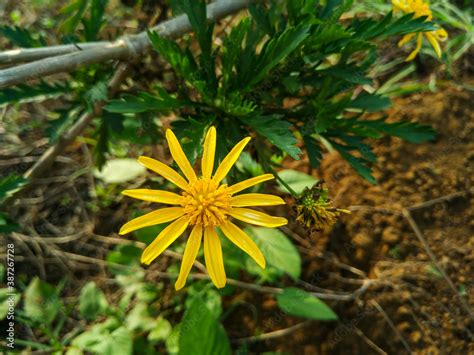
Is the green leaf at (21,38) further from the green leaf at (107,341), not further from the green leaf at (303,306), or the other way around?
the green leaf at (303,306)

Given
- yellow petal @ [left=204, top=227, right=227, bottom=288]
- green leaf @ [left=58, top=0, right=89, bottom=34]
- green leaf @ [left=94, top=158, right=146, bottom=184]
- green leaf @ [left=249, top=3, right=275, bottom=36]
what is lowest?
yellow petal @ [left=204, top=227, right=227, bottom=288]

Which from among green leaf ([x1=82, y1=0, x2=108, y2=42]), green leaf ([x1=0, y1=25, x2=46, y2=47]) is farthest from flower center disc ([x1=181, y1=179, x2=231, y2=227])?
green leaf ([x1=0, y1=25, x2=46, y2=47])

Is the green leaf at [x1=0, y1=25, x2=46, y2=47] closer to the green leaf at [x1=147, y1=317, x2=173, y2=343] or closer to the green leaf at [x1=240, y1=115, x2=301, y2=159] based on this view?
the green leaf at [x1=240, y1=115, x2=301, y2=159]

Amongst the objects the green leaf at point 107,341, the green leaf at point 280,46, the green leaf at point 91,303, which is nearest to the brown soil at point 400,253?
the green leaf at point 107,341

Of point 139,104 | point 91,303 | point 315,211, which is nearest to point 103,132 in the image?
point 139,104

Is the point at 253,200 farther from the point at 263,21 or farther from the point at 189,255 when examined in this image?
the point at 263,21

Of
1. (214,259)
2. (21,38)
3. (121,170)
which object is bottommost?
(214,259)
